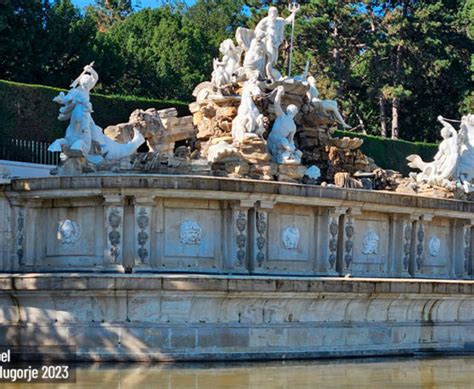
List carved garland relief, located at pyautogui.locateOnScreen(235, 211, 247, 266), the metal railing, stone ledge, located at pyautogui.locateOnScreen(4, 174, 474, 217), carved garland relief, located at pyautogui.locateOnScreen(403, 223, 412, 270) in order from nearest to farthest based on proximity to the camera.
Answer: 1. stone ledge, located at pyautogui.locateOnScreen(4, 174, 474, 217)
2. carved garland relief, located at pyautogui.locateOnScreen(235, 211, 247, 266)
3. carved garland relief, located at pyautogui.locateOnScreen(403, 223, 412, 270)
4. the metal railing

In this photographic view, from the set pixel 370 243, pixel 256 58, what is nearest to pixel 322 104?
pixel 256 58

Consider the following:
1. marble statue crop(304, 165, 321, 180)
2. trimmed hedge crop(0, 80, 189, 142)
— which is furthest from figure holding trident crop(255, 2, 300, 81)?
trimmed hedge crop(0, 80, 189, 142)

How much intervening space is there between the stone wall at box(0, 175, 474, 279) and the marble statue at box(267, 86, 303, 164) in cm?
171

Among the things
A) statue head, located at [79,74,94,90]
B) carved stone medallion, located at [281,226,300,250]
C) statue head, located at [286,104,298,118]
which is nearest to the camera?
carved stone medallion, located at [281,226,300,250]

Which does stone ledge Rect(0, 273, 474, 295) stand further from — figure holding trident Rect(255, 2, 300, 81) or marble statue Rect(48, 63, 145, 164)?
figure holding trident Rect(255, 2, 300, 81)

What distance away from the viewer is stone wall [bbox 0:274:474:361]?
980 inches

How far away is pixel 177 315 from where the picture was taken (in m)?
25.2

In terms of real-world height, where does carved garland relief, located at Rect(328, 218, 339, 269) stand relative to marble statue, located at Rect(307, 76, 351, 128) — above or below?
below

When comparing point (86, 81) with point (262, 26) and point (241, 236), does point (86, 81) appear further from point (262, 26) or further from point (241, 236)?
point (262, 26)

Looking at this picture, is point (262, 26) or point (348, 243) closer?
point (348, 243)

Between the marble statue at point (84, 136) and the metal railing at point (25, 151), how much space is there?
22.6ft

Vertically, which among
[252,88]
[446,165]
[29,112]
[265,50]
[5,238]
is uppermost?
[265,50]

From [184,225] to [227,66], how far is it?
7392mm

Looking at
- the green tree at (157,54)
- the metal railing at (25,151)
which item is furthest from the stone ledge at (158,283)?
the green tree at (157,54)
